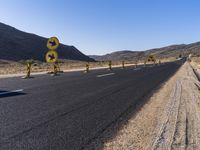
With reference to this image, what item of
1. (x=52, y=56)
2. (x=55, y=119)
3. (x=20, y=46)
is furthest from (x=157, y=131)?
(x=20, y=46)

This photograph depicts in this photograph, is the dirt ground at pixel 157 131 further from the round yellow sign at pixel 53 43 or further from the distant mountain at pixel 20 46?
the distant mountain at pixel 20 46

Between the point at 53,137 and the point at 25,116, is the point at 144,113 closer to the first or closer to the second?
the point at 25,116

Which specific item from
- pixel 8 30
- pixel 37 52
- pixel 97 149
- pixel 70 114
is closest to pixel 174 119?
pixel 70 114

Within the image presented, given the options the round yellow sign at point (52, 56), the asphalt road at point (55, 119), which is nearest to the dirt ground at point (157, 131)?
the asphalt road at point (55, 119)

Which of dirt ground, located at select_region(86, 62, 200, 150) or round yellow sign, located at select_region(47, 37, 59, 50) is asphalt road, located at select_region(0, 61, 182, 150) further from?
round yellow sign, located at select_region(47, 37, 59, 50)

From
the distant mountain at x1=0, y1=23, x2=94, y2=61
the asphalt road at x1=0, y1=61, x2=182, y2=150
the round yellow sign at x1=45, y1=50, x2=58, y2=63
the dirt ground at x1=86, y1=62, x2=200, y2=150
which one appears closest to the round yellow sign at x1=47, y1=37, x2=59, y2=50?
the round yellow sign at x1=45, y1=50, x2=58, y2=63

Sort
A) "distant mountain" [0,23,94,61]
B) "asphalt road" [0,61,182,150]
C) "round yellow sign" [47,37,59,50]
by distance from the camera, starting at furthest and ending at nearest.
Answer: "distant mountain" [0,23,94,61] → "round yellow sign" [47,37,59,50] → "asphalt road" [0,61,182,150]

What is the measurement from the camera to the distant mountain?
108 m

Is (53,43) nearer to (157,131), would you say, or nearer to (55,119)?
(55,119)

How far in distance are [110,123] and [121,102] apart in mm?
3135

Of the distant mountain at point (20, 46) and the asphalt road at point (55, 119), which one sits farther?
the distant mountain at point (20, 46)

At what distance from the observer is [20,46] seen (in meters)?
120

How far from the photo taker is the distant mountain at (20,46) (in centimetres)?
10812

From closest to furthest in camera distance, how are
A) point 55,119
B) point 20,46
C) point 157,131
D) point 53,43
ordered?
point 157,131 < point 55,119 < point 53,43 < point 20,46
